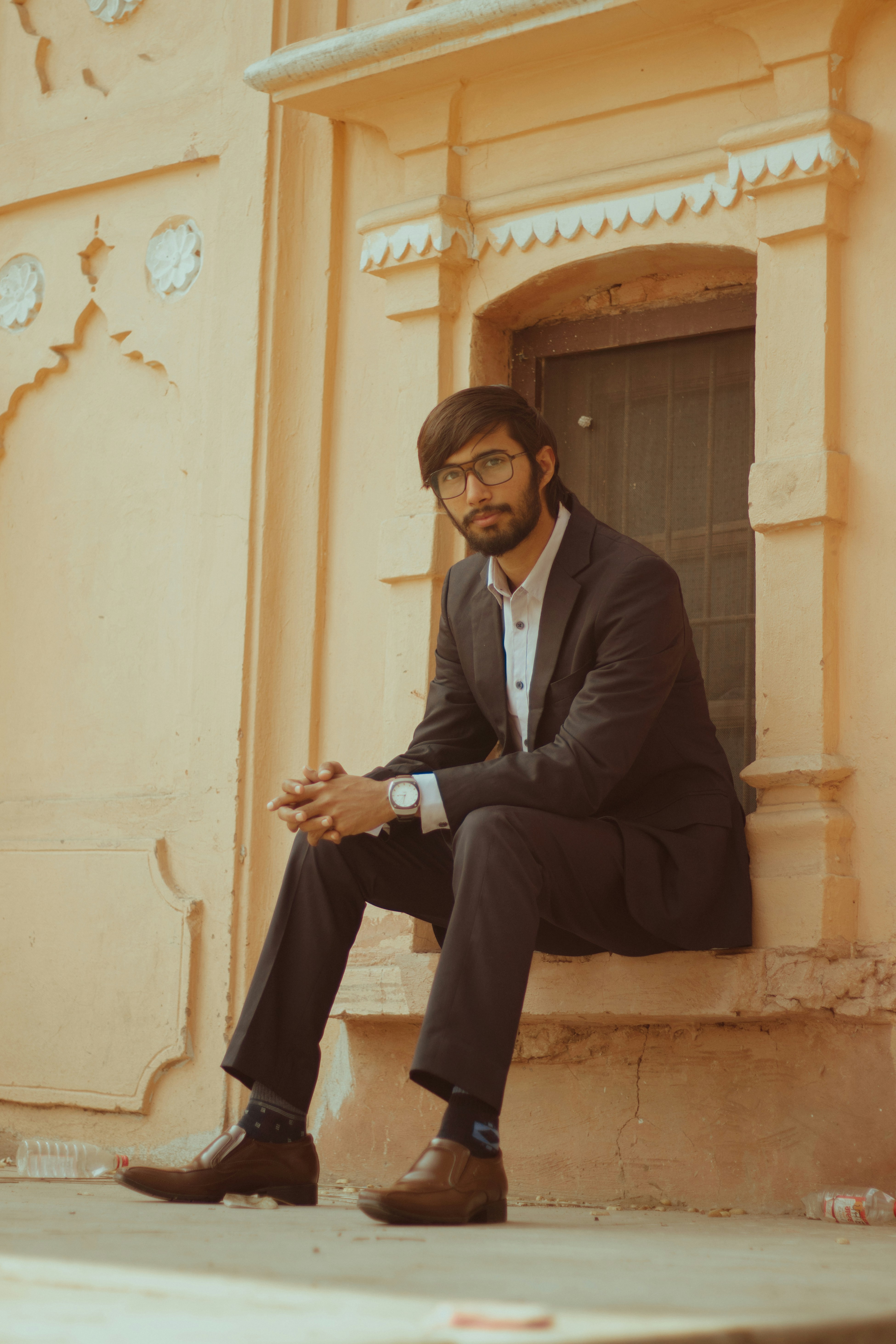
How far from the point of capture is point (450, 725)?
3926 millimetres

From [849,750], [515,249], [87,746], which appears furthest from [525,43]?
[87,746]

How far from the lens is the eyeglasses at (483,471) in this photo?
12.0 ft

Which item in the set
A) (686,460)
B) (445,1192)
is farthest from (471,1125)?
(686,460)

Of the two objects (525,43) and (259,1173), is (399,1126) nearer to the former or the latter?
(259,1173)

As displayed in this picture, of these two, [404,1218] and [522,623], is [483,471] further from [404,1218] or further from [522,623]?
[404,1218]

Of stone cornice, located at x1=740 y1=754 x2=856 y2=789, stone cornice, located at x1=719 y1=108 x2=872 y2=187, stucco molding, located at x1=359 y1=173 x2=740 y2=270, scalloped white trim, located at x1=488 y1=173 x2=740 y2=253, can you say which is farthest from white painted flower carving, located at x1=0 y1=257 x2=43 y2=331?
stone cornice, located at x1=740 y1=754 x2=856 y2=789

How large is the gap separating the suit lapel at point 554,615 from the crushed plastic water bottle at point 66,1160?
83.1 inches

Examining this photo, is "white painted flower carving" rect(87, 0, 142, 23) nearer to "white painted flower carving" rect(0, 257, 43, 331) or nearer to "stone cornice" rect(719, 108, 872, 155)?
"white painted flower carving" rect(0, 257, 43, 331)

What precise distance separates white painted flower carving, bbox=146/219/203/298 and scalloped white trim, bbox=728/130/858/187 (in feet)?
6.30

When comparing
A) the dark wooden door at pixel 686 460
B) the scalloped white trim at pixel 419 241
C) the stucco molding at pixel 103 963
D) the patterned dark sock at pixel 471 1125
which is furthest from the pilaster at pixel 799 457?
the stucco molding at pixel 103 963

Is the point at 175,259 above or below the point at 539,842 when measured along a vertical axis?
above

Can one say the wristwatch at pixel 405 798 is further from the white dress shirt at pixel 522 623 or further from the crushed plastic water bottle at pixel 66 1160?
the crushed plastic water bottle at pixel 66 1160

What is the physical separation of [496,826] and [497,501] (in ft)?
3.10

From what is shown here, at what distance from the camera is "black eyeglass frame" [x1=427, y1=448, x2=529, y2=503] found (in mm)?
3654
